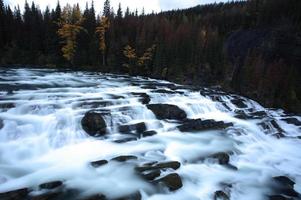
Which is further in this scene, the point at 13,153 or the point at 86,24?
the point at 86,24

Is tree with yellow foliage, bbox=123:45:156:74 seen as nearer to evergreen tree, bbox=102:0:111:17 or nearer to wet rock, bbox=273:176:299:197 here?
evergreen tree, bbox=102:0:111:17

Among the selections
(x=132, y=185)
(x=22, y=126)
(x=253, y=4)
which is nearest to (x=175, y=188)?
(x=132, y=185)

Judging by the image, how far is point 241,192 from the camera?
12.0 metres

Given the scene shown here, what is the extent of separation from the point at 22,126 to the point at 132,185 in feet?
22.2

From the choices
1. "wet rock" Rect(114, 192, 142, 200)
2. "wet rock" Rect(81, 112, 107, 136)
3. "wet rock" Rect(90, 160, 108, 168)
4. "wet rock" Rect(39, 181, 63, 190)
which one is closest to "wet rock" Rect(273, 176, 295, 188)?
"wet rock" Rect(114, 192, 142, 200)

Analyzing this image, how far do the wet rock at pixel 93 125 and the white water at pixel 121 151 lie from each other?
0.36 meters

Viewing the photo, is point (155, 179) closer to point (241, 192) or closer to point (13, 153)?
point (241, 192)

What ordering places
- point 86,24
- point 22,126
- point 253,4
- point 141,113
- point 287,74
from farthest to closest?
point 253,4 < point 86,24 < point 287,74 < point 141,113 < point 22,126

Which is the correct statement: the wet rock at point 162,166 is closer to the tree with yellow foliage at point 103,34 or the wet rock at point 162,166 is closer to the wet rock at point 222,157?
the wet rock at point 222,157

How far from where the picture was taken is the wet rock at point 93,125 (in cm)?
1605

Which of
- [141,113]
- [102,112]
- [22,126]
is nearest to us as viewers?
[22,126]

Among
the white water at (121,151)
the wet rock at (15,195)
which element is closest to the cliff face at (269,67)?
the white water at (121,151)

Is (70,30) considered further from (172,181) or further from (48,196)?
(48,196)

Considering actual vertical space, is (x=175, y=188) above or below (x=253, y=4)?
below
